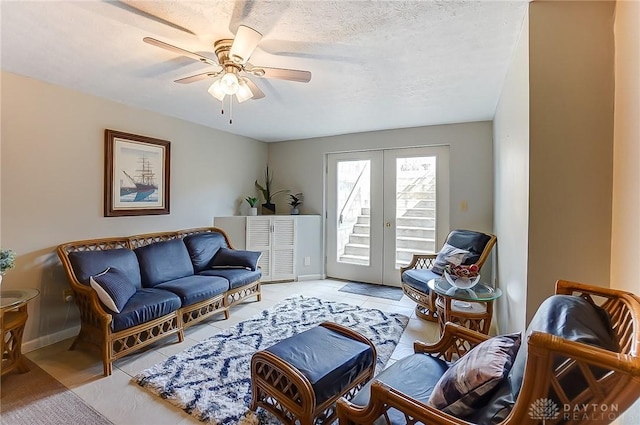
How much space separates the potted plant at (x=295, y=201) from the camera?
4840mm

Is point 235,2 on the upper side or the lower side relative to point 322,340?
upper

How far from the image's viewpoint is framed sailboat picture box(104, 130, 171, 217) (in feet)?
9.93

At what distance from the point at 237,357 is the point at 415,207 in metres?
3.02

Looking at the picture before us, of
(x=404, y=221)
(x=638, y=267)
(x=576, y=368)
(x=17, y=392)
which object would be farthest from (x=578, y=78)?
(x=17, y=392)

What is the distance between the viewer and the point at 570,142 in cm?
146

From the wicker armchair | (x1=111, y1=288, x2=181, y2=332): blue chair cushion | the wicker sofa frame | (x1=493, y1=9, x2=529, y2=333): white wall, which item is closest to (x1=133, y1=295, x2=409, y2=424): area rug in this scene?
the wicker armchair

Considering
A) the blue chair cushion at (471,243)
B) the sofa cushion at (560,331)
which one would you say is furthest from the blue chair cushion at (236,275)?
the sofa cushion at (560,331)

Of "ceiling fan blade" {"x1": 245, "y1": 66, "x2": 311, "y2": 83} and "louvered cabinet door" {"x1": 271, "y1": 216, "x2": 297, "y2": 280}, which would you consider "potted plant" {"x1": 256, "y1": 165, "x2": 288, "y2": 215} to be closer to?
"louvered cabinet door" {"x1": 271, "y1": 216, "x2": 297, "y2": 280}

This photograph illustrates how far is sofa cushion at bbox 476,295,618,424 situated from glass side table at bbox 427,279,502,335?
1273 millimetres

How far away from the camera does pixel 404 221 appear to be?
4.25 meters

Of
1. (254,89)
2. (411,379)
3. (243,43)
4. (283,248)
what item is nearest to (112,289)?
(254,89)

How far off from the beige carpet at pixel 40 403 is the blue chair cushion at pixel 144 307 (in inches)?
18.7

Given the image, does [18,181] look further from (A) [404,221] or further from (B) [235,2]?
(A) [404,221]

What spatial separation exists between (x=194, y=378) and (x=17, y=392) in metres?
1.13
